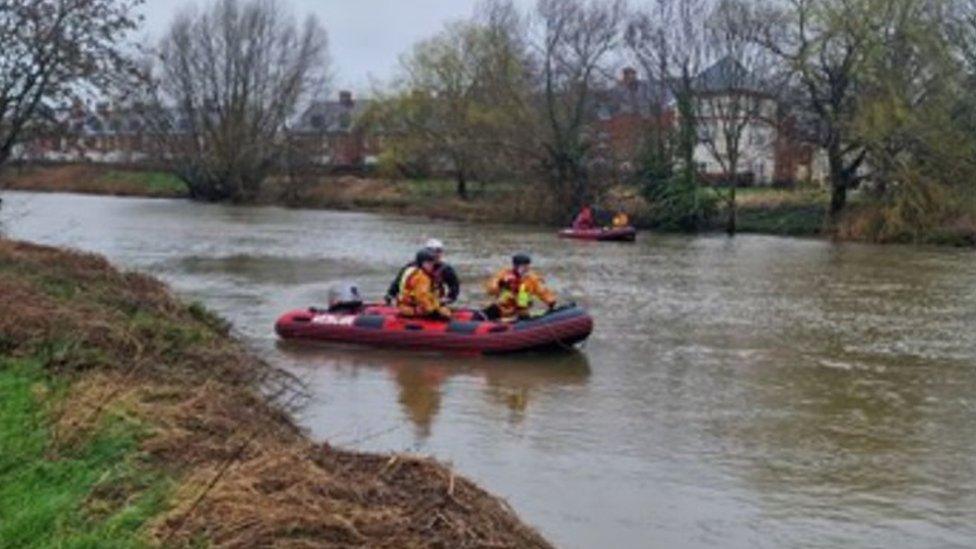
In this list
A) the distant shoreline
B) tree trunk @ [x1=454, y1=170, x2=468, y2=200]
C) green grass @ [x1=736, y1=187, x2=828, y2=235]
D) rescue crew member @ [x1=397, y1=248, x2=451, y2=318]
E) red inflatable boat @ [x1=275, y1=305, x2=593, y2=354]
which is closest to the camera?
red inflatable boat @ [x1=275, y1=305, x2=593, y2=354]

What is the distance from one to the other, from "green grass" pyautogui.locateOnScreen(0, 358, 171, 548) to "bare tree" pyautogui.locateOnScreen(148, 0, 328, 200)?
54312mm

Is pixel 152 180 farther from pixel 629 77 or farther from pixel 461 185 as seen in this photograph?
pixel 629 77

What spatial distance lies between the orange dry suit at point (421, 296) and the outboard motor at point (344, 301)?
1.00m

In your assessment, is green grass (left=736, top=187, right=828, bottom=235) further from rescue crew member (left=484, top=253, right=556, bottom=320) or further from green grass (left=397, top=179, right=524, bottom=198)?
rescue crew member (left=484, top=253, right=556, bottom=320)

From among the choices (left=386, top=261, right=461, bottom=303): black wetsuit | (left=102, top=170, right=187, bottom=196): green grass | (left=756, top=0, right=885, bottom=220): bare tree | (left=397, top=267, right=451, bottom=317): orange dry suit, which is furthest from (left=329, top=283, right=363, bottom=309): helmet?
(left=102, top=170, right=187, bottom=196): green grass

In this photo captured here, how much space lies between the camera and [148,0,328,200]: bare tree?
196 feet

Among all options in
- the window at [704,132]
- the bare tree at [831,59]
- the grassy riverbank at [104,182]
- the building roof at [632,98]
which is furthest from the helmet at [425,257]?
the grassy riverbank at [104,182]

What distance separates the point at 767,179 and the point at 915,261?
75.6 feet

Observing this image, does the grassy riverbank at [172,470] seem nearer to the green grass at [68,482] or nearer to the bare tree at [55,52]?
the green grass at [68,482]

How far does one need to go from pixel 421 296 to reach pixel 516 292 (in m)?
1.17

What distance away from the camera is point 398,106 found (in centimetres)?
5741

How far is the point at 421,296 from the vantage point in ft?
47.5

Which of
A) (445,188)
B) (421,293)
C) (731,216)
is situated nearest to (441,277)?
(421,293)

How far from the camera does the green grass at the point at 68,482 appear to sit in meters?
4.34
